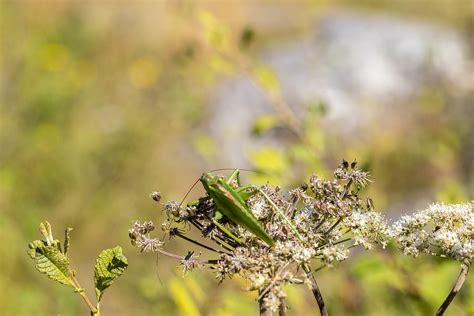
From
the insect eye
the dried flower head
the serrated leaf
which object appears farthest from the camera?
the serrated leaf

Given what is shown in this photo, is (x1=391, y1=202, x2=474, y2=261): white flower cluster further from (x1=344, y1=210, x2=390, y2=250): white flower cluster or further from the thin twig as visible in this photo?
the thin twig

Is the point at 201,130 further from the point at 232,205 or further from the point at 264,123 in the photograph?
the point at 232,205

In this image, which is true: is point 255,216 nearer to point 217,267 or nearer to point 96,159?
point 217,267

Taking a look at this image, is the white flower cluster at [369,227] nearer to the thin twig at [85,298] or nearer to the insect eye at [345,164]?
the insect eye at [345,164]

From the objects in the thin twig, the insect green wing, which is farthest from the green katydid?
the thin twig

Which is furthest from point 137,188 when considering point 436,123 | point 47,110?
point 436,123

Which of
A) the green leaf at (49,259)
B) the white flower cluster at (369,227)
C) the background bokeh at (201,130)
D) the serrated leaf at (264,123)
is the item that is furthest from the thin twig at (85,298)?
the serrated leaf at (264,123)
